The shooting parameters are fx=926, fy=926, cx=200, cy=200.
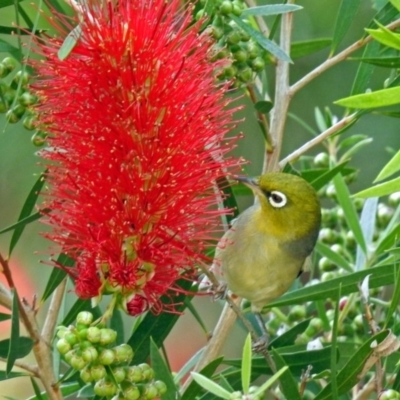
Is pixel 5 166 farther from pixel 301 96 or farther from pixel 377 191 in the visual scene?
pixel 377 191

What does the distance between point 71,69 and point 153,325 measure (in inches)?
28.3

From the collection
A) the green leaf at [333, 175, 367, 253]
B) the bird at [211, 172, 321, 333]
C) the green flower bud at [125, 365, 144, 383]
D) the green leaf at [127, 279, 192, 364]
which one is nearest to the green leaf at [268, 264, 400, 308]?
the green leaf at [127, 279, 192, 364]

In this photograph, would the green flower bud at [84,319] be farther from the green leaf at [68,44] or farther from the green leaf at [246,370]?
the green leaf at [68,44]

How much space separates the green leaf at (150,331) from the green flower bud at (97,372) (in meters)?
0.51

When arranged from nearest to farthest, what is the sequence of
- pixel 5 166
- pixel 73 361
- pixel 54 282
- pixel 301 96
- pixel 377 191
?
1. pixel 377 191
2. pixel 73 361
3. pixel 54 282
4. pixel 5 166
5. pixel 301 96

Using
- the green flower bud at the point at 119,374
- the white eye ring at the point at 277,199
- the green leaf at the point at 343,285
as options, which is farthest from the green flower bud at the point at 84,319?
the white eye ring at the point at 277,199

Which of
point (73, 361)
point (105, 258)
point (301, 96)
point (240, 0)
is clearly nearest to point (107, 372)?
point (73, 361)

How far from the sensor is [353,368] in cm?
200

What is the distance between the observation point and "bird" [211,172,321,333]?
2910mm

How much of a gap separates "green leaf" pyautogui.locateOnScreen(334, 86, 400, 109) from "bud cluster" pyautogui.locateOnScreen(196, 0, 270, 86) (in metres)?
0.58

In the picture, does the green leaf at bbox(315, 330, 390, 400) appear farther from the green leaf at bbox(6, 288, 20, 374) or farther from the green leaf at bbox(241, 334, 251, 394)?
the green leaf at bbox(6, 288, 20, 374)

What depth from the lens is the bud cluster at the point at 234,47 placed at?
2.17 m

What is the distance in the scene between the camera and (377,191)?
5.23 ft

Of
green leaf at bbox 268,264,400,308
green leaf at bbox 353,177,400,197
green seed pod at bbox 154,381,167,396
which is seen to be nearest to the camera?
green leaf at bbox 353,177,400,197
